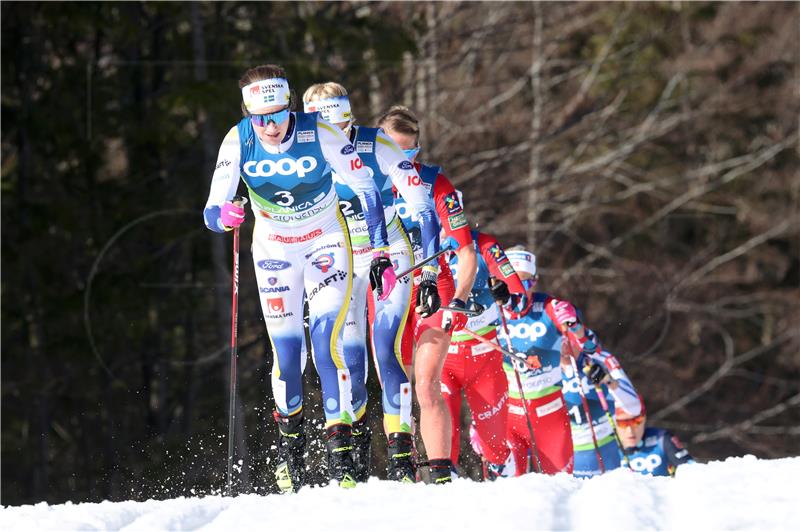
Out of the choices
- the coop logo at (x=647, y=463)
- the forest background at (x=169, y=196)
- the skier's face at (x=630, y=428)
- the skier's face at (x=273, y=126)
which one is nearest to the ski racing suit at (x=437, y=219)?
the skier's face at (x=273, y=126)

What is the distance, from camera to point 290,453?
8.91m

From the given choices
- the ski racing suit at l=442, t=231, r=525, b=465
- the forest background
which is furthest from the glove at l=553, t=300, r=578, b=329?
the forest background

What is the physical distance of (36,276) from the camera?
2123 centimetres

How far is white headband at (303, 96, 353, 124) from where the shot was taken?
9281 millimetres

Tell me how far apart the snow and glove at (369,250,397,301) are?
110 cm

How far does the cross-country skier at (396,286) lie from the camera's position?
8.94 metres

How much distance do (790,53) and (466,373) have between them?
81.0ft

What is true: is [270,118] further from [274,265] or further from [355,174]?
[274,265]

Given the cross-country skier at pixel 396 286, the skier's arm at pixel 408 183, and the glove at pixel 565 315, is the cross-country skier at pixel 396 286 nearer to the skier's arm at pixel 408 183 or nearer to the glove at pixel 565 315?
the skier's arm at pixel 408 183

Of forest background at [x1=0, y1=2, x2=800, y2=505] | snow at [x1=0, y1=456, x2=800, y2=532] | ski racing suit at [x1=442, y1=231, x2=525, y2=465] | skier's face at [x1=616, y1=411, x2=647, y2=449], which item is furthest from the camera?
forest background at [x1=0, y1=2, x2=800, y2=505]

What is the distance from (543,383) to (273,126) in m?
3.78

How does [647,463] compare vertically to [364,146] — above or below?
below

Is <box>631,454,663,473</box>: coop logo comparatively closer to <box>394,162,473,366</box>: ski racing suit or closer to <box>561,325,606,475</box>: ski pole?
<box>561,325,606,475</box>: ski pole

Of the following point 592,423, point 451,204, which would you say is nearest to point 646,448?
point 592,423
